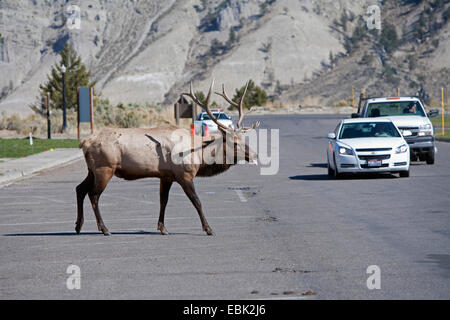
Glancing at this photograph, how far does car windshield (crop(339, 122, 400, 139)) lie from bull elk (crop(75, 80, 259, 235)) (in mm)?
10293

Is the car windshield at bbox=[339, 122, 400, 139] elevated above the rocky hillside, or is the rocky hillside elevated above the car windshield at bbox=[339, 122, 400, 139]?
the rocky hillside

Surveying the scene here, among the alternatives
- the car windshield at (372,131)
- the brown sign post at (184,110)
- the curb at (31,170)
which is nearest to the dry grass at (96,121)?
the brown sign post at (184,110)

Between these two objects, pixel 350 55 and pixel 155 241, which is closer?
pixel 155 241

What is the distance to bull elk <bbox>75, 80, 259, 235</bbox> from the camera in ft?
39.5

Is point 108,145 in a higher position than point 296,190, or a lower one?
higher

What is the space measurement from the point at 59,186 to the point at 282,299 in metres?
13.9

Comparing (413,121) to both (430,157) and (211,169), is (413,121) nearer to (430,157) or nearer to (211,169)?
(430,157)

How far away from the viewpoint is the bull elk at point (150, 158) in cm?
1203

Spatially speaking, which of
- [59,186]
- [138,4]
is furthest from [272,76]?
[59,186]

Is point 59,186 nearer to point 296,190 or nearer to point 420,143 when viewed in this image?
point 296,190

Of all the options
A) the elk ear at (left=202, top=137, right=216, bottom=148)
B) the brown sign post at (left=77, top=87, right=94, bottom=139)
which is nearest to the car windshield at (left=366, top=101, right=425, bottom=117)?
the elk ear at (left=202, top=137, right=216, bottom=148)

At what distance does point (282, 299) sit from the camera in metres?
7.77

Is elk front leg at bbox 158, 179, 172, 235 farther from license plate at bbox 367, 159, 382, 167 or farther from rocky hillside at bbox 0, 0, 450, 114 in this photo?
rocky hillside at bbox 0, 0, 450, 114
